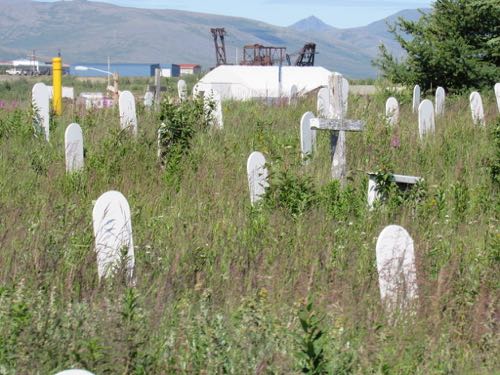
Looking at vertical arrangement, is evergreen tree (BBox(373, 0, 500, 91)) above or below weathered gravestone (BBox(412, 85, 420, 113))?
above

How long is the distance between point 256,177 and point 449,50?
12850 millimetres

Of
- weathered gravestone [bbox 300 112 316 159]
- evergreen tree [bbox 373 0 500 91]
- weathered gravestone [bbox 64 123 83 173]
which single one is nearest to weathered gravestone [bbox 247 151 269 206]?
weathered gravestone [bbox 64 123 83 173]

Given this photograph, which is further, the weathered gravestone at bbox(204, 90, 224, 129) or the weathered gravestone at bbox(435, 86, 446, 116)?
the weathered gravestone at bbox(435, 86, 446, 116)

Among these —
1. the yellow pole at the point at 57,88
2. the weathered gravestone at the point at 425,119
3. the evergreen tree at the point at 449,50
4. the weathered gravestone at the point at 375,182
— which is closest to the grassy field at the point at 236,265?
the weathered gravestone at the point at 375,182

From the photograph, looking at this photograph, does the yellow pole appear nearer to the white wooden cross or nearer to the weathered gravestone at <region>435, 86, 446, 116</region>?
the white wooden cross

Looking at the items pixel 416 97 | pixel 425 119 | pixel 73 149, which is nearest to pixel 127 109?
pixel 73 149

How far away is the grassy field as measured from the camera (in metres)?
4.39

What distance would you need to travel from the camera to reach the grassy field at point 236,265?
14.4ft

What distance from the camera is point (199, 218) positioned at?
7832mm

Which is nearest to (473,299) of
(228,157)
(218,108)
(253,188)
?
(253,188)

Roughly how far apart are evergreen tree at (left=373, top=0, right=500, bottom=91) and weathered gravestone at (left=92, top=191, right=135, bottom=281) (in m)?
15.4

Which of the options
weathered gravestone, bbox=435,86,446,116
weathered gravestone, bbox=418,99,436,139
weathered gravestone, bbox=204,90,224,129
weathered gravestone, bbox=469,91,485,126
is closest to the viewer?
weathered gravestone, bbox=204,90,224,129

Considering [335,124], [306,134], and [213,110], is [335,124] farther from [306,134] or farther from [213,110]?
[213,110]

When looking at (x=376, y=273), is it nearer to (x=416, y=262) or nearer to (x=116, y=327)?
(x=416, y=262)
